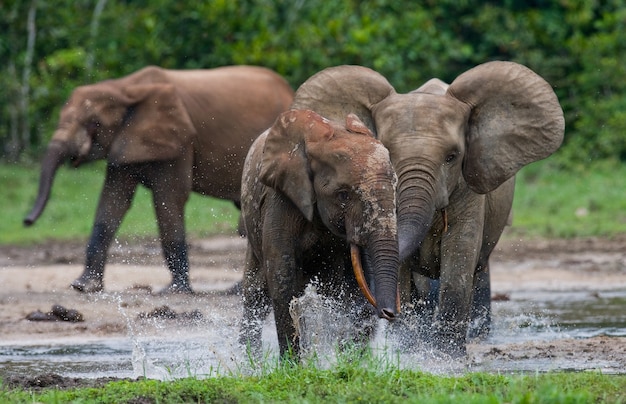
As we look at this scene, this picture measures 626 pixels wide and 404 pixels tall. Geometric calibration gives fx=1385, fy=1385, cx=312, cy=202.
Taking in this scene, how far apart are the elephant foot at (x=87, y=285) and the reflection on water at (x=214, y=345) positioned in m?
1.98

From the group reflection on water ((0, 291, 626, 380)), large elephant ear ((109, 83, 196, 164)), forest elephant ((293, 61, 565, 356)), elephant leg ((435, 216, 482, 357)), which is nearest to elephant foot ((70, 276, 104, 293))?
large elephant ear ((109, 83, 196, 164))

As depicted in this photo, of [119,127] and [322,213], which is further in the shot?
[119,127]

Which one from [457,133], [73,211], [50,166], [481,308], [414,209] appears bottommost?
[73,211]

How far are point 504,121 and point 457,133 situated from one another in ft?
1.47

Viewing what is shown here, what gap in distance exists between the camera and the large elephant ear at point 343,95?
7.82 m

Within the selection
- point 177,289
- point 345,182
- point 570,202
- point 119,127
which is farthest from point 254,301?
point 570,202

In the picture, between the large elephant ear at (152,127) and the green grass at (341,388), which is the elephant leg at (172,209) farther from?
the green grass at (341,388)

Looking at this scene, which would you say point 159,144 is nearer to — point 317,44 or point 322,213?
point 322,213

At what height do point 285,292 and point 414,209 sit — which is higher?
point 414,209

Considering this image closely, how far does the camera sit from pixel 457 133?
7.62 meters

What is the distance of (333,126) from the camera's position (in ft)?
22.3

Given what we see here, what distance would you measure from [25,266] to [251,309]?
6.04 m

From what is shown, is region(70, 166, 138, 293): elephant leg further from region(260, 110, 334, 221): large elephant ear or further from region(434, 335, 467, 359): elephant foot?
region(260, 110, 334, 221): large elephant ear

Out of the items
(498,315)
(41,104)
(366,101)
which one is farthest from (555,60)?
(366,101)
